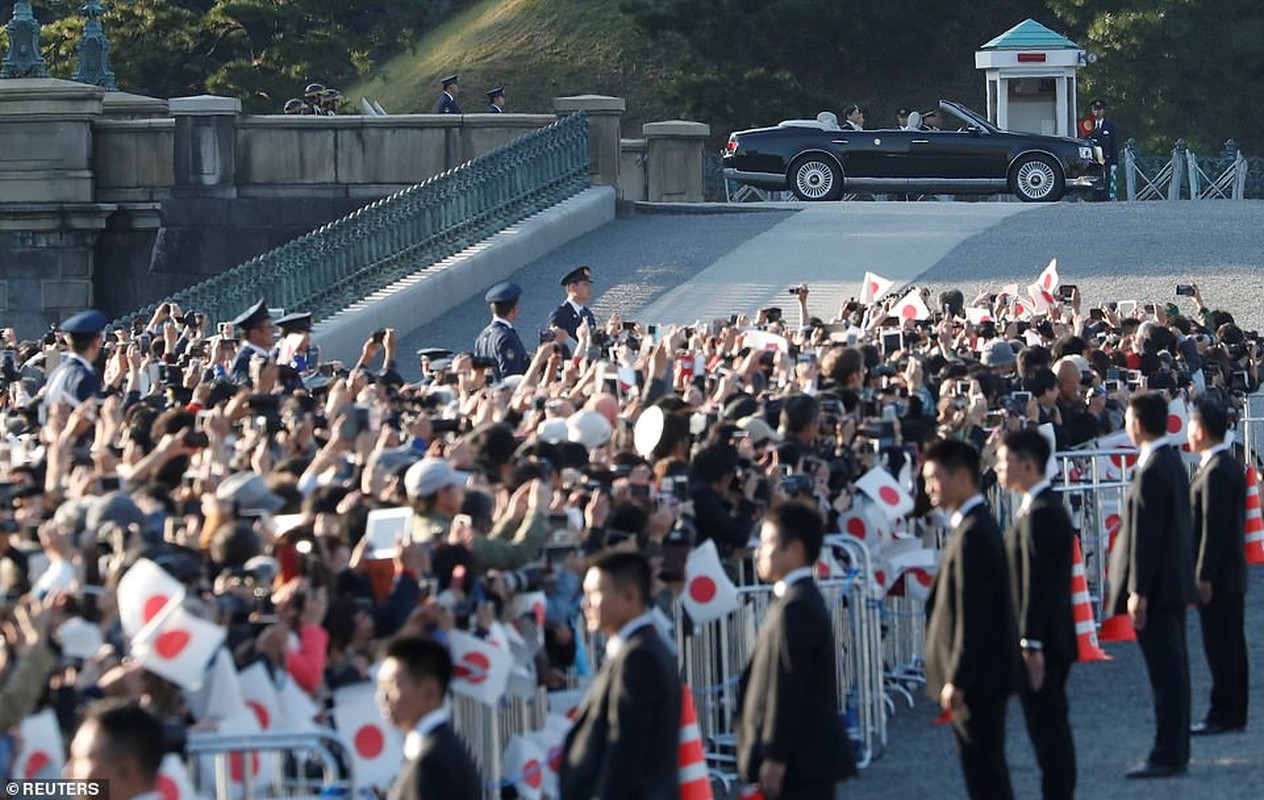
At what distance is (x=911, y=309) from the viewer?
63.2 feet

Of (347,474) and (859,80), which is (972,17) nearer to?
(859,80)

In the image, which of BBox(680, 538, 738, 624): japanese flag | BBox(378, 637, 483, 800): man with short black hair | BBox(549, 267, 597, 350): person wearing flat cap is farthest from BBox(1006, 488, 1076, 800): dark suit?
BBox(549, 267, 597, 350): person wearing flat cap

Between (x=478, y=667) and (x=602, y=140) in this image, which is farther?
(x=602, y=140)

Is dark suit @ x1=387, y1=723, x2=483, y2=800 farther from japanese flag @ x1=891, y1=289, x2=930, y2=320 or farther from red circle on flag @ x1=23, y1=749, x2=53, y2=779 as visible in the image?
japanese flag @ x1=891, y1=289, x2=930, y2=320

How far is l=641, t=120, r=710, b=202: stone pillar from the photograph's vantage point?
107 ft

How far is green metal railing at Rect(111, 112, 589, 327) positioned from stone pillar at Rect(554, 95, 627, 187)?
0.49 feet

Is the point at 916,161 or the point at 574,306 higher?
the point at 916,161

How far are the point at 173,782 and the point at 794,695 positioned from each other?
220 centimetres

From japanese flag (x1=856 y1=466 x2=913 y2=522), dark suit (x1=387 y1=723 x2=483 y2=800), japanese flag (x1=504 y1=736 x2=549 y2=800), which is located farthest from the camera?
japanese flag (x1=856 y1=466 x2=913 y2=522)

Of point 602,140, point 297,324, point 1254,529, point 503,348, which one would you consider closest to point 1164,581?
point 1254,529

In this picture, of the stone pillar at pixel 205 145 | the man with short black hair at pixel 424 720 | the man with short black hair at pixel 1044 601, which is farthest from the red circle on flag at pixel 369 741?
the stone pillar at pixel 205 145

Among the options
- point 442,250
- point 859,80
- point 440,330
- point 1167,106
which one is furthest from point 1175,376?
point 859,80

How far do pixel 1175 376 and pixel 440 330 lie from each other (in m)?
11.5

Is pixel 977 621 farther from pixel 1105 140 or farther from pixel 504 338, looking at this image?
pixel 1105 140
